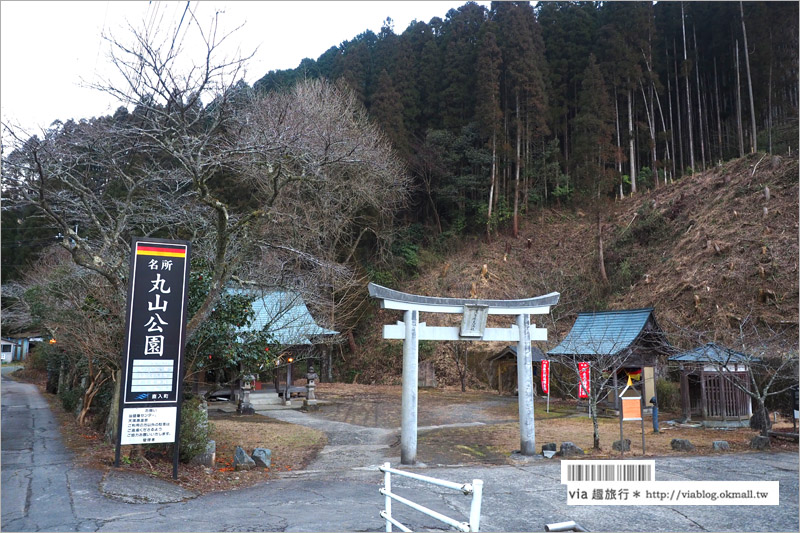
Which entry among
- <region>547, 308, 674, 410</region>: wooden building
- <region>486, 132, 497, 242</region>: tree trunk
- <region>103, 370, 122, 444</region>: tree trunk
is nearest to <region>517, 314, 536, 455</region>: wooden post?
<region>547, 308, 674, 410</region>: wooden building

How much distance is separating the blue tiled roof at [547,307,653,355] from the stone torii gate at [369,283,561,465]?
18.9ft

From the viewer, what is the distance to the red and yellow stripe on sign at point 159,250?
23.5 feet

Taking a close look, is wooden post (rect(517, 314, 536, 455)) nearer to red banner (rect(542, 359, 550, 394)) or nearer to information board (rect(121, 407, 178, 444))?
information board (rect(121, 407, 178, 444))

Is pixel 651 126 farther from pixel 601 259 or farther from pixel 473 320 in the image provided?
pixel 473 320

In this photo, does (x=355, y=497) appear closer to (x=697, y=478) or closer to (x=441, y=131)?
(x=697, y=478)

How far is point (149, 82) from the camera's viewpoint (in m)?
7.58

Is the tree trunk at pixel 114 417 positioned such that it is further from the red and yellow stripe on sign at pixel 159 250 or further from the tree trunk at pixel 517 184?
the tree trunk at pixel 517 184

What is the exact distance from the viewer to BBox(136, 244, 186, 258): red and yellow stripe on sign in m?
7.17

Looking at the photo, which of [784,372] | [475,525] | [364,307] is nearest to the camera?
[475,525]

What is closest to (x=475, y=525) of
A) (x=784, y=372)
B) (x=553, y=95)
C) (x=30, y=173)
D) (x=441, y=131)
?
(x=30, y=173)

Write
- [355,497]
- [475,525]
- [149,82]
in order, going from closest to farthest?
[475,525]
[355,497]
[149,82]

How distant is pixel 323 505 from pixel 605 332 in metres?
13.4

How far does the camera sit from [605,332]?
17250 mm

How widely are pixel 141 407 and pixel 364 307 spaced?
69.0 feet
